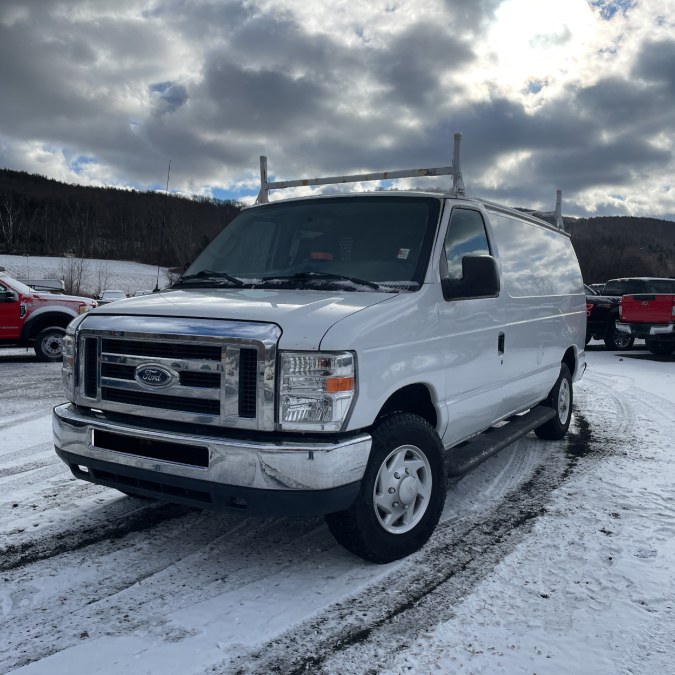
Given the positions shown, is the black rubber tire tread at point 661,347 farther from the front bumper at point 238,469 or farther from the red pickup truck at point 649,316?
the front bumper at point 238,469

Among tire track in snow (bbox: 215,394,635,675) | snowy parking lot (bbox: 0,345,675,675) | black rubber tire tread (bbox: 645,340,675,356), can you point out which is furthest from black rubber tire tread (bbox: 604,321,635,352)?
tire track in snow (bbox: 215,394,635,675)

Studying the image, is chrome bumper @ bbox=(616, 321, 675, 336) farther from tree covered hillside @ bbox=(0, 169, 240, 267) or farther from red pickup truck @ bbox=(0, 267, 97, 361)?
tree covered hillside @ bbox=(0, 169, 240, 267)

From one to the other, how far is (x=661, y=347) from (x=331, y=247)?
13931 mm

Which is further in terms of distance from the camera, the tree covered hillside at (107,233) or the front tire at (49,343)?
the tree covered hillside at (107,233)

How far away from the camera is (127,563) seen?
345 centimetres

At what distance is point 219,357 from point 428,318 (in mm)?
1276

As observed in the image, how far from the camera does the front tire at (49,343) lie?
1223cm

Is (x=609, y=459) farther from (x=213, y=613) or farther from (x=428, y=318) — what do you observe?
(x=213, y=613)

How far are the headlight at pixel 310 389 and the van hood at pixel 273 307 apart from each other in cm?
8

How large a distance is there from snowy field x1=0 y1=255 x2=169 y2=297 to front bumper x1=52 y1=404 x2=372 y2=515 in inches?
2114

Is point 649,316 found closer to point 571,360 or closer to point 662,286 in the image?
point 662,286

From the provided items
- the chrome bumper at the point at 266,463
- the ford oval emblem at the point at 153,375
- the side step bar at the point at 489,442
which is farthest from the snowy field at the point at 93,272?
the chrome bumper at the point at 266,463

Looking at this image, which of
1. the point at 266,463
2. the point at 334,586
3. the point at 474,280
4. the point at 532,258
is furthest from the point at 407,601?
the point at 532,258

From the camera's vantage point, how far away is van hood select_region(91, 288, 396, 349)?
3.00 m
